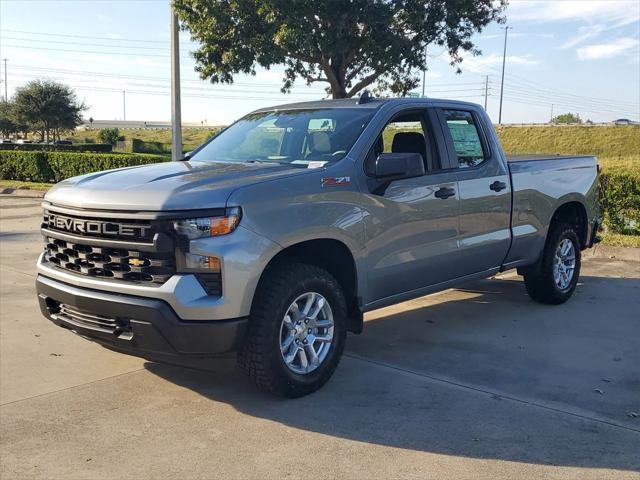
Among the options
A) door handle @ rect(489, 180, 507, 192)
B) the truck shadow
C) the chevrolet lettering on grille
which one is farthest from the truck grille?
door handle @ rect(489, 180, 507, 192)

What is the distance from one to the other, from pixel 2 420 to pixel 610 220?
967 centimetres

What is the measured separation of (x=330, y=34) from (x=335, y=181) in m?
16.8

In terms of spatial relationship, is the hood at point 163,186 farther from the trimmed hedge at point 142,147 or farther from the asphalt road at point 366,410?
the trimmed hedge at point 142,147

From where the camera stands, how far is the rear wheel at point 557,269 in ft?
22.4

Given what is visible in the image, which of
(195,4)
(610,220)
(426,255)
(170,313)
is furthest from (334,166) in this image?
(195,4)

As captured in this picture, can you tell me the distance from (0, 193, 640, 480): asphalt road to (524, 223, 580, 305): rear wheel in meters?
0.58

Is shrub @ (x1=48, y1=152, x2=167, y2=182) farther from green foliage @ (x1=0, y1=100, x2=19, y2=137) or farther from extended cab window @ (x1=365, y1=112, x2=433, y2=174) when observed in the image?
green foliage @ (x1=0, y1=100, x2=19, y2=137)

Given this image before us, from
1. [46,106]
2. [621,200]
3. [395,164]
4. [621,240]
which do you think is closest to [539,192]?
[395,164]

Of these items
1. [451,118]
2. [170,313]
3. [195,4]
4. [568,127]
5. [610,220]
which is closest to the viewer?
[170,313]

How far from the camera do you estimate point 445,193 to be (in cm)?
543

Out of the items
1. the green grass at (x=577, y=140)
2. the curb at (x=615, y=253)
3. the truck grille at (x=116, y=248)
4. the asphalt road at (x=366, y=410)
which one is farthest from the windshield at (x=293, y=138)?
the green grass at (x=577, y=140)

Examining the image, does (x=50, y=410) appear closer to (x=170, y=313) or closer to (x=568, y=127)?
(x=170, y=313)

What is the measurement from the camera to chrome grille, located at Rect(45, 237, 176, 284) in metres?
3.96

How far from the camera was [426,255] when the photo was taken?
17.4 feet
